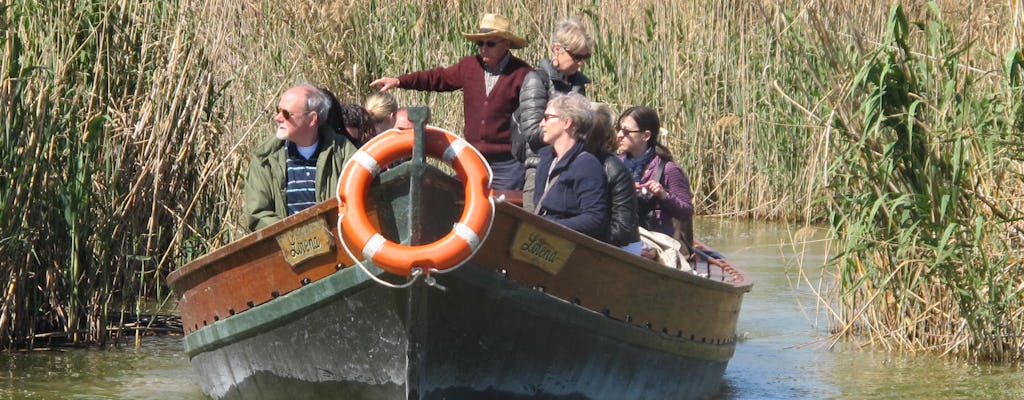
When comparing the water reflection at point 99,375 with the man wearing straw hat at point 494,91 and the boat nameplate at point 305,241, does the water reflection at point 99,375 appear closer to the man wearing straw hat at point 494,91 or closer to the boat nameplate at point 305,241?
the boat nameplate at point 305,241

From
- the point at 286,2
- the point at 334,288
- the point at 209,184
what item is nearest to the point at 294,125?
the point at 334,288

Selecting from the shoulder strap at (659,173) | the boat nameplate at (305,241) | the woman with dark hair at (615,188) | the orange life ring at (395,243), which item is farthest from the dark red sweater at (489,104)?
the orange life ring at (395,243)

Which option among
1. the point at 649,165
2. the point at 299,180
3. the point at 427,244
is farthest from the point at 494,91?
the point at 427,244

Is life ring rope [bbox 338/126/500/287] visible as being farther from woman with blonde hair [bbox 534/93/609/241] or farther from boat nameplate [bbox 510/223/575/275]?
woman with blonde hair [bbox 534/93/609/241]

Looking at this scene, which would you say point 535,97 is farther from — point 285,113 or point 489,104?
point 285,113

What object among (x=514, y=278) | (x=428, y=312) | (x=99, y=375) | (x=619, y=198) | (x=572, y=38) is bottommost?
(x=99, y=375)

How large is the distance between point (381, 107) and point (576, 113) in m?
2.01

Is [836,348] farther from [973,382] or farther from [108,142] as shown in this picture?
[108,142]

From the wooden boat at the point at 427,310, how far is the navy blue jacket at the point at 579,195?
19cm

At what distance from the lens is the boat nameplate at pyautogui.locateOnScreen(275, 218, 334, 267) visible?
5957mm

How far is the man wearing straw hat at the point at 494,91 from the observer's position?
870cm

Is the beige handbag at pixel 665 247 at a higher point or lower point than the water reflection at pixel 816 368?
higher

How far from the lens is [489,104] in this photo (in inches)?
344

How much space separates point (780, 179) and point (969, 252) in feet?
18.5
